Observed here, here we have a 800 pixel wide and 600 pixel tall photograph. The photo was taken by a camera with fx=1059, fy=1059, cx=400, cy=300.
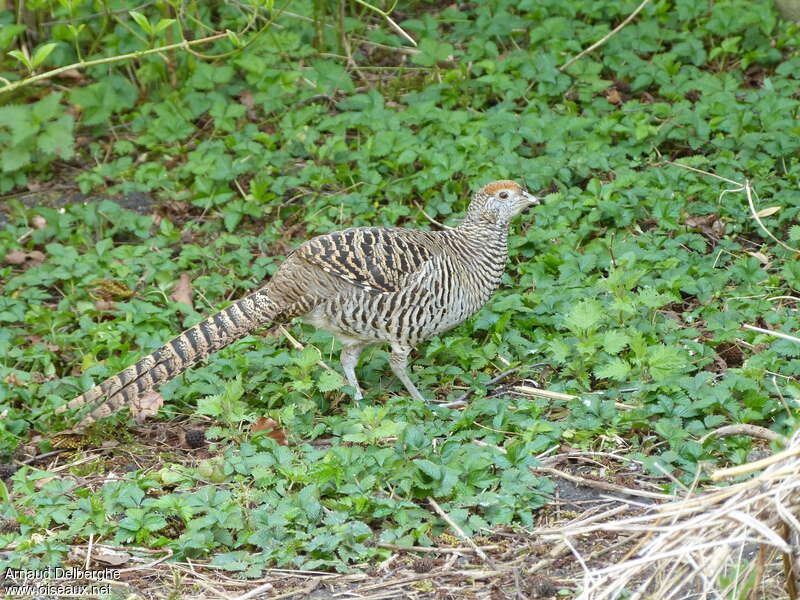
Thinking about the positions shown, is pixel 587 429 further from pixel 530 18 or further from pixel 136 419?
pixel 530 18

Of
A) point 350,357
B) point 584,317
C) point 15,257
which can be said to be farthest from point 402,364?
point 15,257

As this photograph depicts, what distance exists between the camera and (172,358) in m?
6.11

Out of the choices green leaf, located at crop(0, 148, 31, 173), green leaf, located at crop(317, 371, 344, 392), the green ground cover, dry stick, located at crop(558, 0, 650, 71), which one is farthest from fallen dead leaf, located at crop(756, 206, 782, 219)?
green leaf, located at crop(0, 148, 31, 173)

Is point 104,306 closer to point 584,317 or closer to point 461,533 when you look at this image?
point 584,317

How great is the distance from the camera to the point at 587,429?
5.40 meters

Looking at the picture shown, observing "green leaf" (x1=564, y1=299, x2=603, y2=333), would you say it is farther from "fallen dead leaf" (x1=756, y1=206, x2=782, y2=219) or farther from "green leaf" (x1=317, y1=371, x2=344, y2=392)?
"fallen dead leaf" (x1=756, y1=206, x2=782, y2=219)

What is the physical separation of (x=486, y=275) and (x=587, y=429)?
A: 1557 mm

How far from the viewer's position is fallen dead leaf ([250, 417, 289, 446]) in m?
5.88

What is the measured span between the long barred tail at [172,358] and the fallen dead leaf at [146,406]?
9 cm

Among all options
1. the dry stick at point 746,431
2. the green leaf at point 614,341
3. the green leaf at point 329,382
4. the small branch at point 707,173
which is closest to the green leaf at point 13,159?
the green leaf at point 329,382

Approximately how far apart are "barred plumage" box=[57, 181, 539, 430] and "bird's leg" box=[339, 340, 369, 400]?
0.10 feet

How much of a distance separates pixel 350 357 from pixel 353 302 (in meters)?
0.55

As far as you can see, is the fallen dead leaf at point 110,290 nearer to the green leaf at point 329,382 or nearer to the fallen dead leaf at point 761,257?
the green leaf at point 329,382

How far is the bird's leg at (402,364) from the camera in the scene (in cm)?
641
